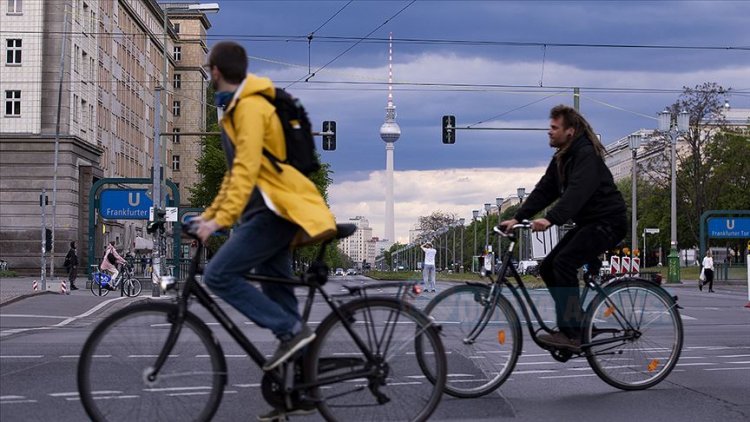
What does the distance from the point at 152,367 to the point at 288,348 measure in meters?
0.73

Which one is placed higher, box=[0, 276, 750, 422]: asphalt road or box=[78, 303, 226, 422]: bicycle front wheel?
box=[78, 303, 226, 422]: bicycle front wheel

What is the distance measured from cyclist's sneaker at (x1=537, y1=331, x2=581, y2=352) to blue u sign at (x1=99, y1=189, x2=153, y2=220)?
34.1 metres

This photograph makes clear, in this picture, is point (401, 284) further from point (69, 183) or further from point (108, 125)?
point (108, 125)

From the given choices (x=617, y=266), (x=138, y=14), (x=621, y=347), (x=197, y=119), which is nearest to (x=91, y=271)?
(x=617, y=266)

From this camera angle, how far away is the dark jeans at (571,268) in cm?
Answer: 842

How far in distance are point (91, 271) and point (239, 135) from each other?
119 feet

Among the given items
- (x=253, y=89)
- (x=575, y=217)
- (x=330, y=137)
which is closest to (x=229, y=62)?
(x=253, y=89)

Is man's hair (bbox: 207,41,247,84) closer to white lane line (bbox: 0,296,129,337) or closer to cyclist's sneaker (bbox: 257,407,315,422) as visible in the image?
cyclist's sneaker (bbox: 257,407,315,422)

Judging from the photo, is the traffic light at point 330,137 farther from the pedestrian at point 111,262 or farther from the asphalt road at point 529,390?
the asphalt road at point 529,390

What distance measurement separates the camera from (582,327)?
27.9 feet

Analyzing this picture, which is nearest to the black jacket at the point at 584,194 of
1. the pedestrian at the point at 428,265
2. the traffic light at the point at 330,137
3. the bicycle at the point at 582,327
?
the bicycle at the point at 582,327

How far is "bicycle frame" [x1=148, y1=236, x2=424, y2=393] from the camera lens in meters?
6.21

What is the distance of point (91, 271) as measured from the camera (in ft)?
135

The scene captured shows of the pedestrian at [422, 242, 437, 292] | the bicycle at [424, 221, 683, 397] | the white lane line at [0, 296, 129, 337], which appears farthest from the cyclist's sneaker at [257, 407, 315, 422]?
the pedestrian at [422, 242, 437, 292]
